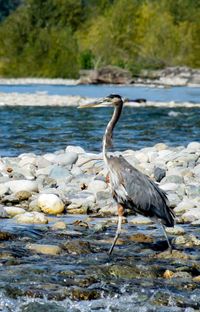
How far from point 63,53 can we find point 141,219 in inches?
2585

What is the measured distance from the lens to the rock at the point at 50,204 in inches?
394

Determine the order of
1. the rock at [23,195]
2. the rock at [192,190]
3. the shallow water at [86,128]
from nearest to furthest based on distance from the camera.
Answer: the rock at [23,195] → the rock at [192,190] → the shallow water at [86,128]

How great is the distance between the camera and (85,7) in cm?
10056

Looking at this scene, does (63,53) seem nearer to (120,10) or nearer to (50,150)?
(120,10)

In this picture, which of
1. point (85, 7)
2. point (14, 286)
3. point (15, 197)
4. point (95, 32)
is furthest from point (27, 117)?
point (85, 7)

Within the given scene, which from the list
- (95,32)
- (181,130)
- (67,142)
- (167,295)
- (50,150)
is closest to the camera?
(167,295)

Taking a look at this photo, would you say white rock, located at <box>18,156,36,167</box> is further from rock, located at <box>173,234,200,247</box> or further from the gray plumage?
the gray plumage

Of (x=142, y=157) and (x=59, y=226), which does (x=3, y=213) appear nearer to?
(x=59, y=226)

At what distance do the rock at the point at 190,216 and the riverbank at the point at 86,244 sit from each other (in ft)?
0.04

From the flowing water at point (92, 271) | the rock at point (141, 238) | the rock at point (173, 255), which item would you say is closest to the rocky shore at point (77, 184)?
the flowing water at point (92, 271)

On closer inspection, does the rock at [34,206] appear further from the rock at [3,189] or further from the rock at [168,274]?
the rock at [168,274]

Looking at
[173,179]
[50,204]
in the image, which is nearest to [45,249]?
[50,204]

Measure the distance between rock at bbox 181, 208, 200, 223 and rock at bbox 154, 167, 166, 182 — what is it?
2.19m

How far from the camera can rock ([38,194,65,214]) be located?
32.8 ft
